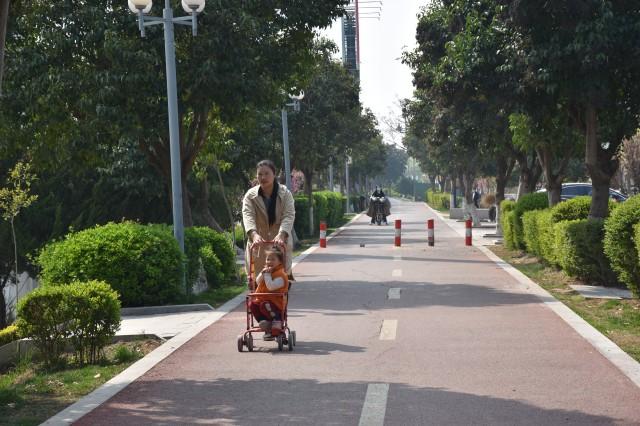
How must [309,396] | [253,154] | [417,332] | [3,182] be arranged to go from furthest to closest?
[253,154] < [3,182] < [417,332] < [309,396]

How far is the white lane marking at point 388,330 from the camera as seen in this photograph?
11109 mm

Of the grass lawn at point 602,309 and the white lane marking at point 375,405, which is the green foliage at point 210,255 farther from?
the white lane marking at point 375,405

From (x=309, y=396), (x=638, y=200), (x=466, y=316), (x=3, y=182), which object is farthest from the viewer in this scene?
(x=3, y=182)

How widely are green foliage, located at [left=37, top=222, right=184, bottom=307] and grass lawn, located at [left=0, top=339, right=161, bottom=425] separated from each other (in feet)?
9.55

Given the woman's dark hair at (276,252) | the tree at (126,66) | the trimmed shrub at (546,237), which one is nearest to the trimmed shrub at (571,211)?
the trimmed shrub at (546,237)

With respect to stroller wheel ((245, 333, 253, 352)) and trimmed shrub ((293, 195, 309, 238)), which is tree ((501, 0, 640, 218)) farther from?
trimmed shrub ((293, 195, 309, 238))

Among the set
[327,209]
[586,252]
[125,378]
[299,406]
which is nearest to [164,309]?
[125,378]

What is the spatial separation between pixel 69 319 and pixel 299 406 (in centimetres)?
331

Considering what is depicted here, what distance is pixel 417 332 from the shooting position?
11.5 m

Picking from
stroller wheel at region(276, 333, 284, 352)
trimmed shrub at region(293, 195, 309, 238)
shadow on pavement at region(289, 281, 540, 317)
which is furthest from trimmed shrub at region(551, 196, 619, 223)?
trimmed shrub at region(293, 195, 309, 238)

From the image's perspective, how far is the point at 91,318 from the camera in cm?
991

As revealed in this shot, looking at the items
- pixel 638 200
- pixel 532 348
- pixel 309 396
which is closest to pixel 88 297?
pixel 309 396

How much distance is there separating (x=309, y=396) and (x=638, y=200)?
784cm

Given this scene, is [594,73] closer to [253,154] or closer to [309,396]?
[309,396]
